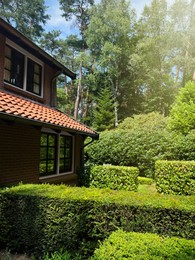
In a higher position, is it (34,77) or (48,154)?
(34,77)

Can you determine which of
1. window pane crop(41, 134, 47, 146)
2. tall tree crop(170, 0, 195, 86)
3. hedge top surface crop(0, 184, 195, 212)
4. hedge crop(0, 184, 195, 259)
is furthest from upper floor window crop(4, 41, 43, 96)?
tall tree crop(170, 0, 195, 86)

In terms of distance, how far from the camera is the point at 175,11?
27.2 meters

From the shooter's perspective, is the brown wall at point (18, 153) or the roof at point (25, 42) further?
the roof at point (25, 42)

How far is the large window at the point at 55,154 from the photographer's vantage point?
25.6ft

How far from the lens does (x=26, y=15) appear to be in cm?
2923

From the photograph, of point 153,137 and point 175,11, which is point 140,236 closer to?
point 153,137

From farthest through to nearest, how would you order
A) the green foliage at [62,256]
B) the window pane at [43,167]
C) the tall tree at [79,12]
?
the tall tree at [79,12] → the window pane at [43,167] → the green foliage at [62,256]

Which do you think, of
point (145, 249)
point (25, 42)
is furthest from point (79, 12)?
point (145, 249)

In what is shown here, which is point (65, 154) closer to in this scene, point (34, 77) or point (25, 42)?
point (34, 77)

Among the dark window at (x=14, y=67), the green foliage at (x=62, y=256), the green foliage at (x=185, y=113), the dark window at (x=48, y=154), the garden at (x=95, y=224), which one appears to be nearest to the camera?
the garden at (x=95, y=224)

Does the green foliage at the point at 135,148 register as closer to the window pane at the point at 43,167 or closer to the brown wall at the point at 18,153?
the window pane at the point at 43,167

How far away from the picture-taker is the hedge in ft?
10.9

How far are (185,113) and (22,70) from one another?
36.5 feet

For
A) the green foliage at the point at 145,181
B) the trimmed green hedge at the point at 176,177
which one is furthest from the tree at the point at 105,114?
the trimmed green hedge at the point at 176,177
